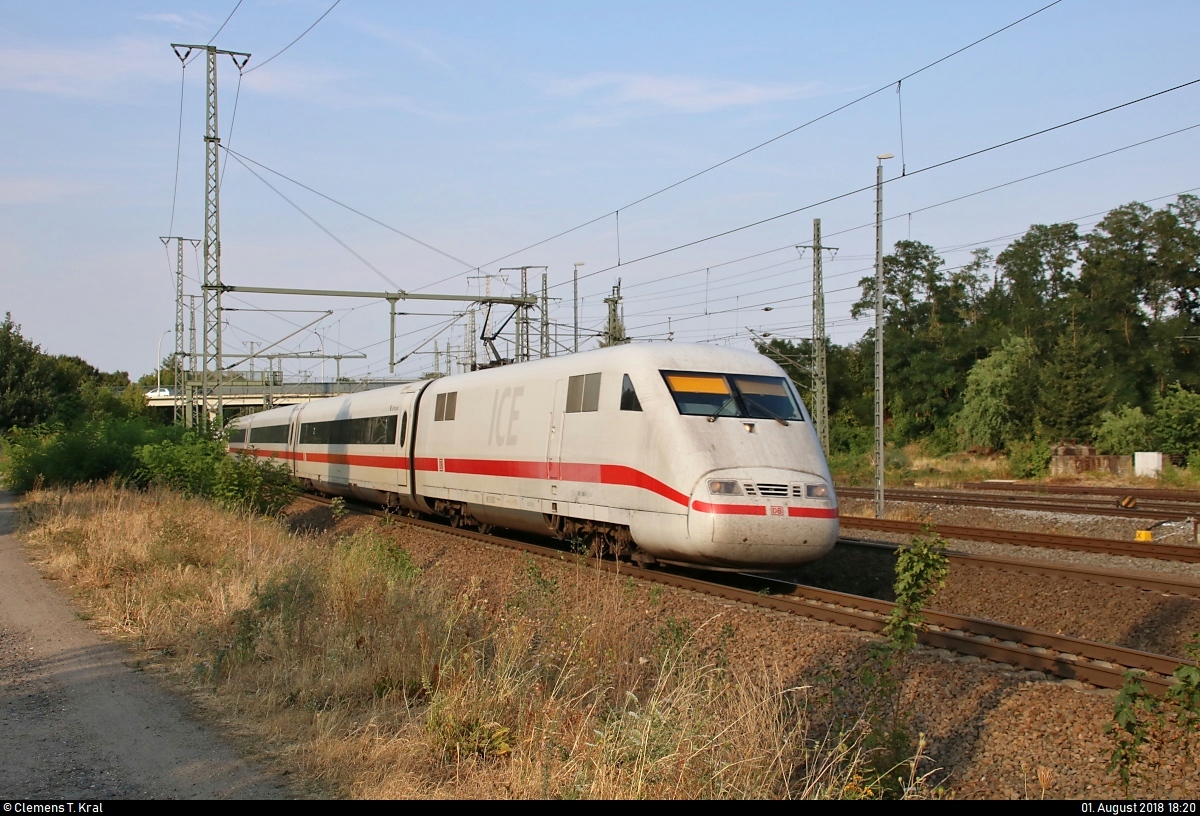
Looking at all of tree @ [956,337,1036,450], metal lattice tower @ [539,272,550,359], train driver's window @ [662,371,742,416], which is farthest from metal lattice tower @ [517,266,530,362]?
tree @ [956,337,1036,450]

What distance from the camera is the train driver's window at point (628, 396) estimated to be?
12308 millimetres

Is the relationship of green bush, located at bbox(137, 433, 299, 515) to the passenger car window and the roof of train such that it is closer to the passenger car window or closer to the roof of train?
the roof of train

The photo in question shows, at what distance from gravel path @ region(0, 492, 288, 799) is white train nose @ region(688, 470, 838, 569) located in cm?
571

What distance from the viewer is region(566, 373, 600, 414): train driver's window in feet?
43.5

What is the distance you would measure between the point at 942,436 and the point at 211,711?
185 feet

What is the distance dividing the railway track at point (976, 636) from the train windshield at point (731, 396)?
2.08m

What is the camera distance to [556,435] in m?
14.1

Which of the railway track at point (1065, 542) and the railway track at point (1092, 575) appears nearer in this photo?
the railway track at point (1092, 575)

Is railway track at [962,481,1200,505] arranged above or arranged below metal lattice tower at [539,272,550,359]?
below

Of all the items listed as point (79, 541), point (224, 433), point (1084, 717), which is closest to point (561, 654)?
point (1084, 717)

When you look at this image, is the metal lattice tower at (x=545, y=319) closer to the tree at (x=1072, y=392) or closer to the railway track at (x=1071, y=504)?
the railway track at (x=1071, y=504)

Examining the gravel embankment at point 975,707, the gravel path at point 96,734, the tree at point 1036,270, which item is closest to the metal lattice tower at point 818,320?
the gravel embankment at point 975,707
